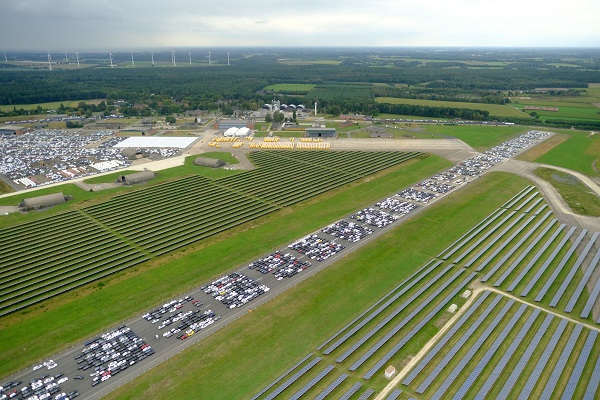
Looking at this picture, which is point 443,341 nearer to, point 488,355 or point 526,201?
point 488,355

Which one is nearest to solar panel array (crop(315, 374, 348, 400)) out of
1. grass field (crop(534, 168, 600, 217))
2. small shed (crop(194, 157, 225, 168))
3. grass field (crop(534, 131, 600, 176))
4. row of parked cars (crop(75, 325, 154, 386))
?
row of parked cars (crop(75, 325, 154, 386))

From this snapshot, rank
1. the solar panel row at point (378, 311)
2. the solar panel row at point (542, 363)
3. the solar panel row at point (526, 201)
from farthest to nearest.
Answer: the solar panel row at point (526, 201) → the solar panel row at point (378, 311) → the solar panel row at point (542, 363)

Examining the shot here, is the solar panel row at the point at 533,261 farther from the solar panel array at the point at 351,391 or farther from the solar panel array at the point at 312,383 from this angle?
the solar panel array at the point at 312,383

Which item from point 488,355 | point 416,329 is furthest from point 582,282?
point 416,329

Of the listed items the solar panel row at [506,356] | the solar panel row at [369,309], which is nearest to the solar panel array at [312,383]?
the solar panel row at [369,309]

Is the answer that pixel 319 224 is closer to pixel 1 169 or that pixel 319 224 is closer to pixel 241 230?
pixel 241 230

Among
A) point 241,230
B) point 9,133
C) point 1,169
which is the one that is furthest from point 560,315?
point 9,133
